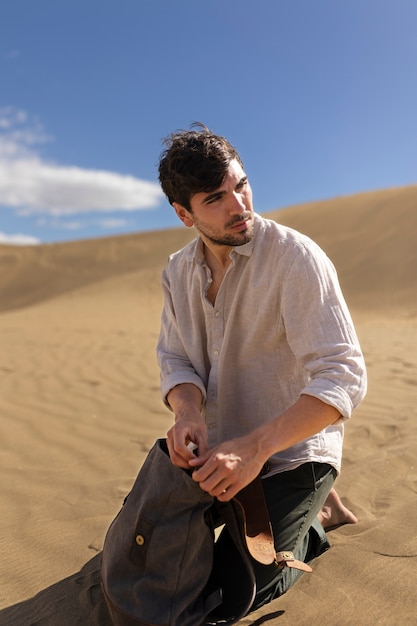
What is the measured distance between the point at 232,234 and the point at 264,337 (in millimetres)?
385

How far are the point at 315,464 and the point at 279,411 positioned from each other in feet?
0.73

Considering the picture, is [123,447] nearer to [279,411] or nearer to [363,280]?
[279,411]

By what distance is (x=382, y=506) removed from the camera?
114 inches

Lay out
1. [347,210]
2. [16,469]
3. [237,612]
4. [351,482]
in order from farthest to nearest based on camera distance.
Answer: [347,210] → [16,469] → [351,482] → [237,612]

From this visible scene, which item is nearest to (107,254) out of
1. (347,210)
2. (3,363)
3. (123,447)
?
(347,210)

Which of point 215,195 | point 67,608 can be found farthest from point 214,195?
point 67,608

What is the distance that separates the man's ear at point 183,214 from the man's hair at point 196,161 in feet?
0.18

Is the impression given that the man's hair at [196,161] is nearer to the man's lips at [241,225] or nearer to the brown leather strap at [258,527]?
the man's lips at [241,225]

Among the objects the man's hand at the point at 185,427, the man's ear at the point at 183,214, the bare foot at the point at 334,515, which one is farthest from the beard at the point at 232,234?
the bare foot at the point at 334,515

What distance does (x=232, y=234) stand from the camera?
2.27m

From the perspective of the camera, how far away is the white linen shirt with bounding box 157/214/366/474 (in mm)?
2084

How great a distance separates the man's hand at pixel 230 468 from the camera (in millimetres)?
1861

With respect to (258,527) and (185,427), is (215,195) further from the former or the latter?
(258,527)

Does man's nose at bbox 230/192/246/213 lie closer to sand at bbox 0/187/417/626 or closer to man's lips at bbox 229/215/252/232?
man's lips at bbox 229/215/252/232
